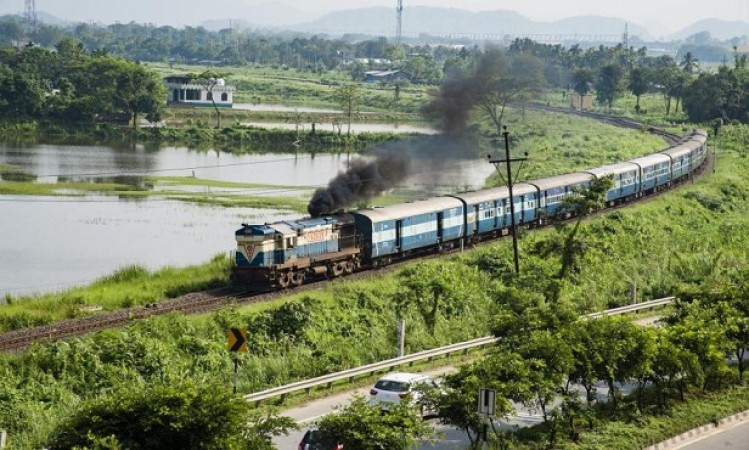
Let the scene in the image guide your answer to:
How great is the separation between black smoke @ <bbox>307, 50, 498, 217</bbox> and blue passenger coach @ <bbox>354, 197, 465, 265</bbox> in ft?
6.60

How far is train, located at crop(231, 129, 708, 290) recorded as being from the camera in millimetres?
41531

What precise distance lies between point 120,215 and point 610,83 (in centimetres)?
10666

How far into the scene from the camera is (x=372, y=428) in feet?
71.3

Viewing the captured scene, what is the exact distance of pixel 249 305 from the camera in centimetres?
3838

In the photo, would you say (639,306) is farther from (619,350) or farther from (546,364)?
(546,364)

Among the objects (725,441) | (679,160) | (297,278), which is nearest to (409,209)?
(297,278)

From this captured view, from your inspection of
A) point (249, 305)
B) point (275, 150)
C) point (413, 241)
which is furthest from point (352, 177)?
point (275, 150)

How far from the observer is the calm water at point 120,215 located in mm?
53969

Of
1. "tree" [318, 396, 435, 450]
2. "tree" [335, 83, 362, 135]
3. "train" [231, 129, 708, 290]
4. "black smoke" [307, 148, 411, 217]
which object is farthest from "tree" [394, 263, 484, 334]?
"tree" [335, 83, 362, 135]

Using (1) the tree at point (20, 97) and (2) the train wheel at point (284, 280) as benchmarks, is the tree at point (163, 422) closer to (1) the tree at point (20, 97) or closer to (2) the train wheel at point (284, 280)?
(2) the train wheel at point (284, 280)

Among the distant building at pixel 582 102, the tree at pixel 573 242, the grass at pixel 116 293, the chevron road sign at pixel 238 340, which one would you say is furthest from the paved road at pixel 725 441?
the distant building at pixel 582 102

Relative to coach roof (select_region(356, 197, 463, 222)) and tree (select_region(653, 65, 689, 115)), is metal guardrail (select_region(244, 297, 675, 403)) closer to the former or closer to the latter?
coach roof (select_region(356, 197, 463, 222))

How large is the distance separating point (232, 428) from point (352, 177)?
3021 centimetres

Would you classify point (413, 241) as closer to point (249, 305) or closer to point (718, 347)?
point (249, 305)
